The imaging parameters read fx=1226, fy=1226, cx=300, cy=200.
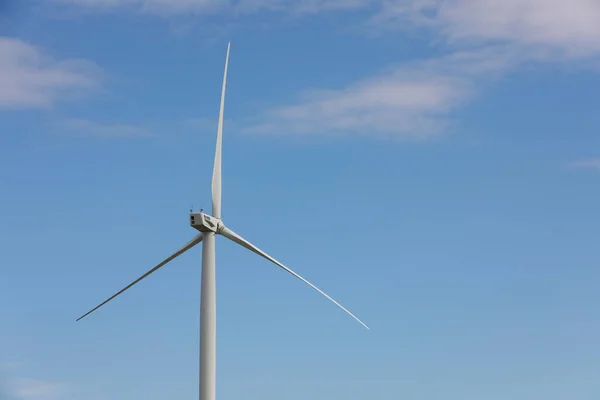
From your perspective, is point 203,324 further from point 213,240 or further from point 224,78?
point 224,78

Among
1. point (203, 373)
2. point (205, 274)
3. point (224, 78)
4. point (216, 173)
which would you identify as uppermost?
point (224, 78)

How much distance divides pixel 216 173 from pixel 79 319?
544 inches

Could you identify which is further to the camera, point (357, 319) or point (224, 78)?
point (224, 78)

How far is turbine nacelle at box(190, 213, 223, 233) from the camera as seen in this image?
244 feet

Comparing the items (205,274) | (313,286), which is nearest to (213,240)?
(205,274)

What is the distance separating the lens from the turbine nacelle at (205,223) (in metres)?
74.4

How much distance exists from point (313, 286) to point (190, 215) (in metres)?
8.69

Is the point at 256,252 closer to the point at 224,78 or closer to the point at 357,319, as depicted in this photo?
the point at 357,319

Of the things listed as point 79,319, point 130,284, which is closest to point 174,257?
point 130,284

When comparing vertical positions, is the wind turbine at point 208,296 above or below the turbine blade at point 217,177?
below

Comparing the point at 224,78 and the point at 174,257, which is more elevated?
the point at 224,78

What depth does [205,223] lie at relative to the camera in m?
74.8

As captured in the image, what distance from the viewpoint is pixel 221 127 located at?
81.4 meters

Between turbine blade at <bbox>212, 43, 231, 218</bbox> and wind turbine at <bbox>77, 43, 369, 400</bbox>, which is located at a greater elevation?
turbine blade at <bbox>212, 43, 231, 218</bbox>
